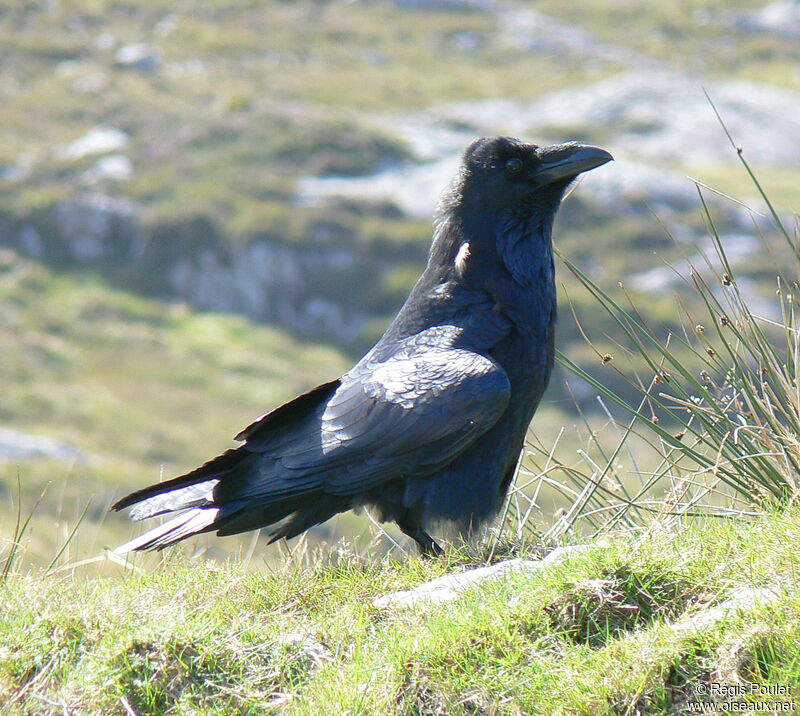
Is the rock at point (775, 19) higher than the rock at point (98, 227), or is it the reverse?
the rock at point (775, 19)

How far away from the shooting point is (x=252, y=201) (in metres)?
58.4

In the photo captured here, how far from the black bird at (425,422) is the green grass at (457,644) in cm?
104

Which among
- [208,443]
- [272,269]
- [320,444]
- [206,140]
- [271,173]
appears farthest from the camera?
[206,140]

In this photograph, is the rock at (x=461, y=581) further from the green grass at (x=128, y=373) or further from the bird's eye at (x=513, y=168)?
the green grass at (x=128, y=373)

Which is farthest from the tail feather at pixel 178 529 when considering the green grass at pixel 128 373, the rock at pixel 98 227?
the rock at pixel 98 227

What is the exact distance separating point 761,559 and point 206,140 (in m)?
67.5

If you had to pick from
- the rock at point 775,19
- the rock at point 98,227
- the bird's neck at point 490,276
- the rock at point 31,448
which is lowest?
the rock at point 31,448

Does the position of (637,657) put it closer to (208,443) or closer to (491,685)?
(491,685)

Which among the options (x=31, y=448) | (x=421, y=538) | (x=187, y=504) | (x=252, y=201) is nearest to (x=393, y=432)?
(x=421, y=538)

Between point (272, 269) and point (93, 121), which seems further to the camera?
point (93, 121)

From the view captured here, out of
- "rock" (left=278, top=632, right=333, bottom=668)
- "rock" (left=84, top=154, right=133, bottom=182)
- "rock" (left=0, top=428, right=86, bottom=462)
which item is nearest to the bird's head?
"rock" (left=278, top=632, right=333, bottom=668)

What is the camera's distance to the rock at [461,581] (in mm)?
3371

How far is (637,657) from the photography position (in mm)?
2787

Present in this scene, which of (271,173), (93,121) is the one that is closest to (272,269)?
(271,173)
